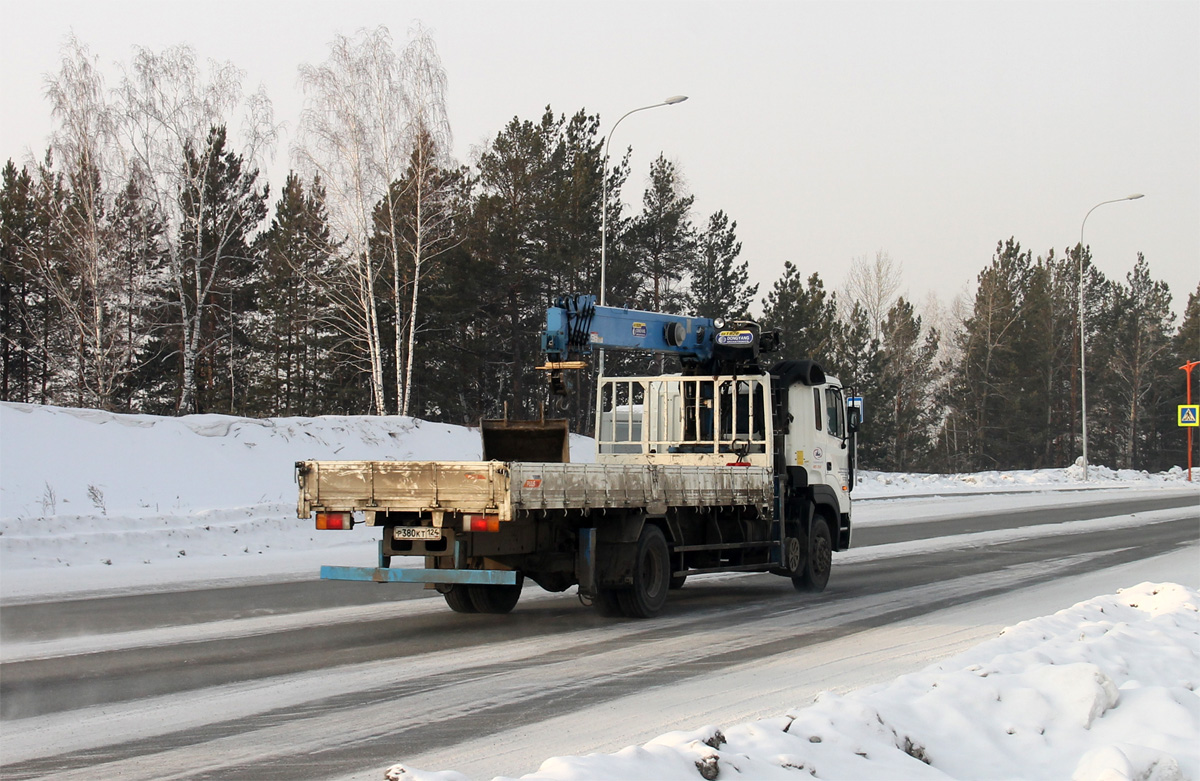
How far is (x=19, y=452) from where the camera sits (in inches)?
879

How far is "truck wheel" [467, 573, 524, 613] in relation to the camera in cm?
1141

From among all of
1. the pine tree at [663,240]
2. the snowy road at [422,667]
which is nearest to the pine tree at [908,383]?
the pine tree at [663,240]

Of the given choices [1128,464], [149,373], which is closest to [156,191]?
[149,373]

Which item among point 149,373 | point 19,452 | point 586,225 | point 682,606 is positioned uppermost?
point 586,225

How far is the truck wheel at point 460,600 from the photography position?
11.3 m

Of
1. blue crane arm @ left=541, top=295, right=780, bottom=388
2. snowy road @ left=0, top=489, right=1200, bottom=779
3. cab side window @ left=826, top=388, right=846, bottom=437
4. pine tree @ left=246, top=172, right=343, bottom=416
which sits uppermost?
pine tree @ left=246, top=172, right=343, bottom=416

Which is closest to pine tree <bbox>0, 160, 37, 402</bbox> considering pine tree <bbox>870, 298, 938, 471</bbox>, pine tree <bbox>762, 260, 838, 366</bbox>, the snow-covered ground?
the snow-covered ground

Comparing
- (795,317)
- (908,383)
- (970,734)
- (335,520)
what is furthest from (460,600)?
(908,383)

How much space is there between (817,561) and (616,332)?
12.9 ft

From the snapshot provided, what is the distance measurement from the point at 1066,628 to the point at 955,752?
4.14m

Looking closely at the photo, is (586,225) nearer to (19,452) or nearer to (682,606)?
(19,452)

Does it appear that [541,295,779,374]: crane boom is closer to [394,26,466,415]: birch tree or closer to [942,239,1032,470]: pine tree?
[394,26,466,415]: birch tree

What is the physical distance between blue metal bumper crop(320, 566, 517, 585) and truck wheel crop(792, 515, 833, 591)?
522 cm

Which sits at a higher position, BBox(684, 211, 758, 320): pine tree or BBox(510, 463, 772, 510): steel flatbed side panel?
BBox(684, 211, 758, 320): pine tree
